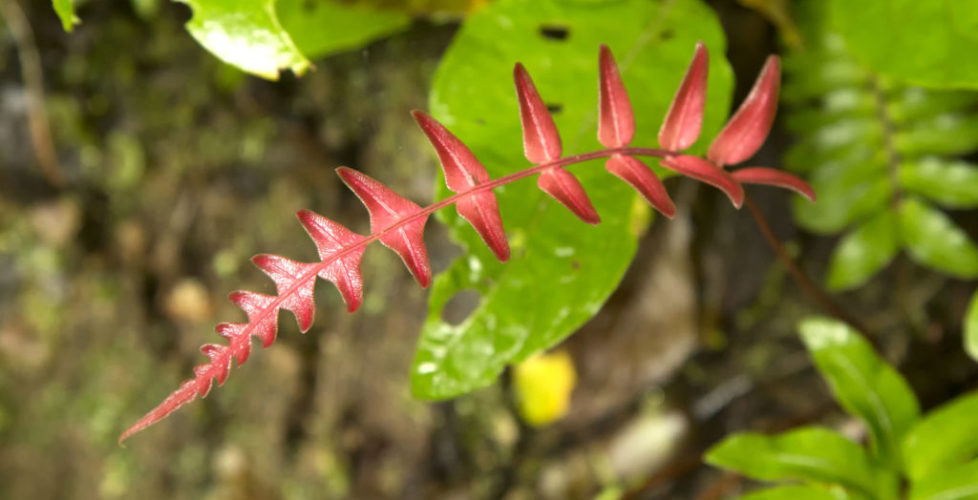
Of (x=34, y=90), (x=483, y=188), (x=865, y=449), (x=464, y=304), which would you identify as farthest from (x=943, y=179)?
(x=34, y=90)

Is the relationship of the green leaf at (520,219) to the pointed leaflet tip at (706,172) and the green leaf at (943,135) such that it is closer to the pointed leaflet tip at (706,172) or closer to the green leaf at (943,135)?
the pointed leaflet tip at (706,172)

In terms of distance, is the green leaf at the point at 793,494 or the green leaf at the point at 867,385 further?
the green leaf at the point at 867,385

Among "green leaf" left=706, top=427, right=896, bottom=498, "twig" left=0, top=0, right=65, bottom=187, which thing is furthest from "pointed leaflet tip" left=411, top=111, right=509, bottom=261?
"twig" left=0, top=0, right=65, bottom=187

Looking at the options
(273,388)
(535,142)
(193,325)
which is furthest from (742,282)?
(193,325)

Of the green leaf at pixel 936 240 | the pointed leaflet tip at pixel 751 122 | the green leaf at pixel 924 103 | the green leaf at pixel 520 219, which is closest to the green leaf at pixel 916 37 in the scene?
the green leaf at pixel 520 219

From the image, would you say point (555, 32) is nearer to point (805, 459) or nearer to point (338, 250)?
point (338, 250)

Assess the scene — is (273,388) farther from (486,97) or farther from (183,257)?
(486,97)

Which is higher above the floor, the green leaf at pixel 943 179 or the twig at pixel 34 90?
the green leaf at pixel 943 179
